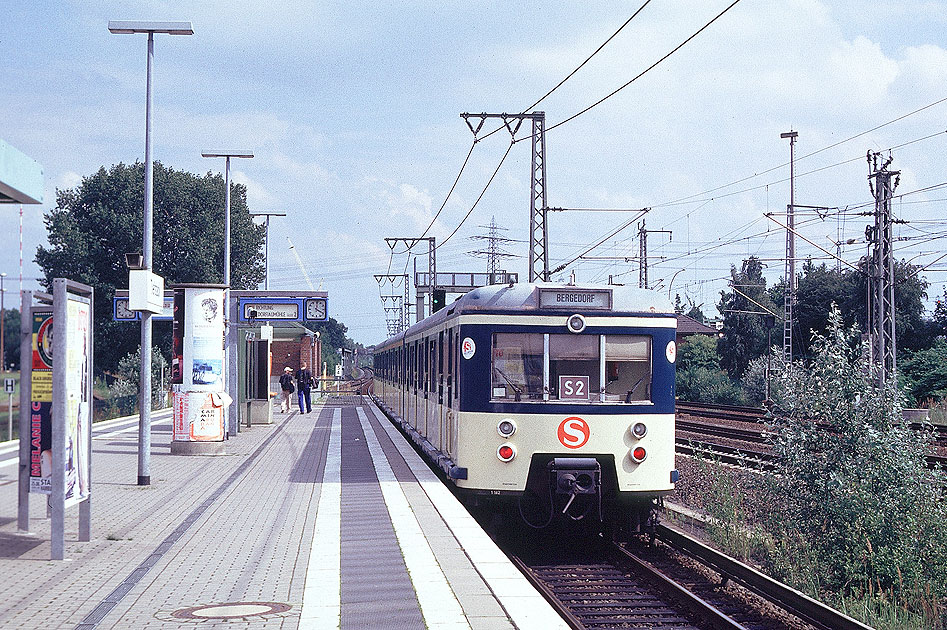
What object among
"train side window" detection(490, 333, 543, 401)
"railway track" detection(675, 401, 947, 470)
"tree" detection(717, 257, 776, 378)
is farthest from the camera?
"tree" detection(717, 257, 776, 378)

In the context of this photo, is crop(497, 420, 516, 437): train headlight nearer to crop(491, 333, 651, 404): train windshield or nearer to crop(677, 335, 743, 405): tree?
crop(491, 333, 651, 404): train windshield

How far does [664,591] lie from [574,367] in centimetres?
286

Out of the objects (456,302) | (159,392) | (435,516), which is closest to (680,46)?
(456,302)

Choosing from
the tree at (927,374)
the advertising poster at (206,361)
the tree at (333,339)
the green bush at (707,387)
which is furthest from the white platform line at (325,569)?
the tree at (333,339)

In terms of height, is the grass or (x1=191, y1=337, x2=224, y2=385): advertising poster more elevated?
(x1=191, y1=337, x2=224, y2=385): advertising poster

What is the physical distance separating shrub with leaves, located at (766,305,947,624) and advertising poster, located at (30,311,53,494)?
7.35 metres

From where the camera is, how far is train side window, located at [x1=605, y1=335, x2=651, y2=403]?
12141 millimetres

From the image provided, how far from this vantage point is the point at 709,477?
15.5 metres

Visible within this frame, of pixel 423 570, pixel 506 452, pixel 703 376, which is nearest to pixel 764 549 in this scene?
pixel 506 452

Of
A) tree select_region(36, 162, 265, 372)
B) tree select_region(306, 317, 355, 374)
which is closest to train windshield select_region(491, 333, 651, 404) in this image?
tree select_region(36, 162, 265, 372)

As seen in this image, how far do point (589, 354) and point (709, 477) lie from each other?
4334mm

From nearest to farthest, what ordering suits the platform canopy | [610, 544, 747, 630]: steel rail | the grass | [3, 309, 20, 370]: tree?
the platform canopy
[3, 309, 20, 370]: tree
[610, 544, 747, 630]: steel rail
the grass

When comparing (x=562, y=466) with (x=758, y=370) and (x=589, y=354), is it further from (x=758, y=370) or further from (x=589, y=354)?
(x=758, y=370)

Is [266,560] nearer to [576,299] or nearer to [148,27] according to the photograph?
[576,299]
